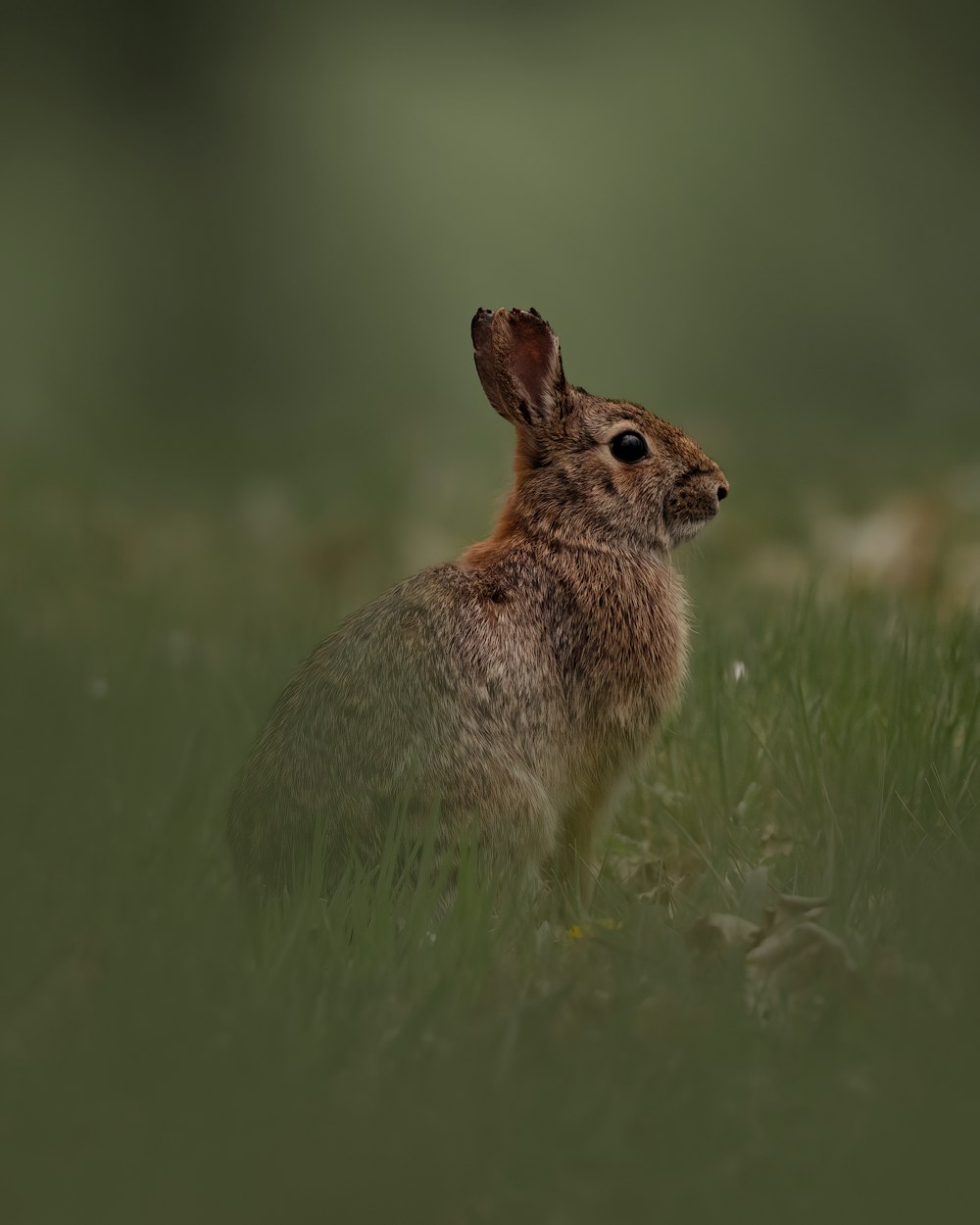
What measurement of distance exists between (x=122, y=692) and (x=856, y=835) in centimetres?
296

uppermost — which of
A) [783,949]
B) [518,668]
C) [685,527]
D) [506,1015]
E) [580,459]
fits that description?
[580,459]

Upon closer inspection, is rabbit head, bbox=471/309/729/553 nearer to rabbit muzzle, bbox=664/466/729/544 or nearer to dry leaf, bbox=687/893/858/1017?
rabbit muzzle, bbox=664/466/729/544

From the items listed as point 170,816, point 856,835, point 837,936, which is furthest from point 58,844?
point 856,835

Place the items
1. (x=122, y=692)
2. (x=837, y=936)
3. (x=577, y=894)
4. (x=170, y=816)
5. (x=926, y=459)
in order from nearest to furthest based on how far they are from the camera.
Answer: (x=837, y=936) → (x=170, y=816) → (x=577, y=894) → (x=122, y=692) → (x=926, y=459)

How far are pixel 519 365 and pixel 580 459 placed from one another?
1.17 feet

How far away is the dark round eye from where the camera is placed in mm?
4652

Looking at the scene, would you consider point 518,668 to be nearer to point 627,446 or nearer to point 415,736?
point 415,736

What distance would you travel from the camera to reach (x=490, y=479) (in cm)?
1073

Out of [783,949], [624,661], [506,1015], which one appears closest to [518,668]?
[624,661]

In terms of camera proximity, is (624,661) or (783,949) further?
(624,661)

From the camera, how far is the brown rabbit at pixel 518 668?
149 inches

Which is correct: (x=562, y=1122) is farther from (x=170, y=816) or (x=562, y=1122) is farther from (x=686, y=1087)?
(x=170, y=816)

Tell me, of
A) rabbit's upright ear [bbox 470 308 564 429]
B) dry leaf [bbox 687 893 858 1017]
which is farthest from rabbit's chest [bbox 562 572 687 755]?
dry leaf [bbox 687 893 858 1017]

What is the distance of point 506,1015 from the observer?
2.94m
